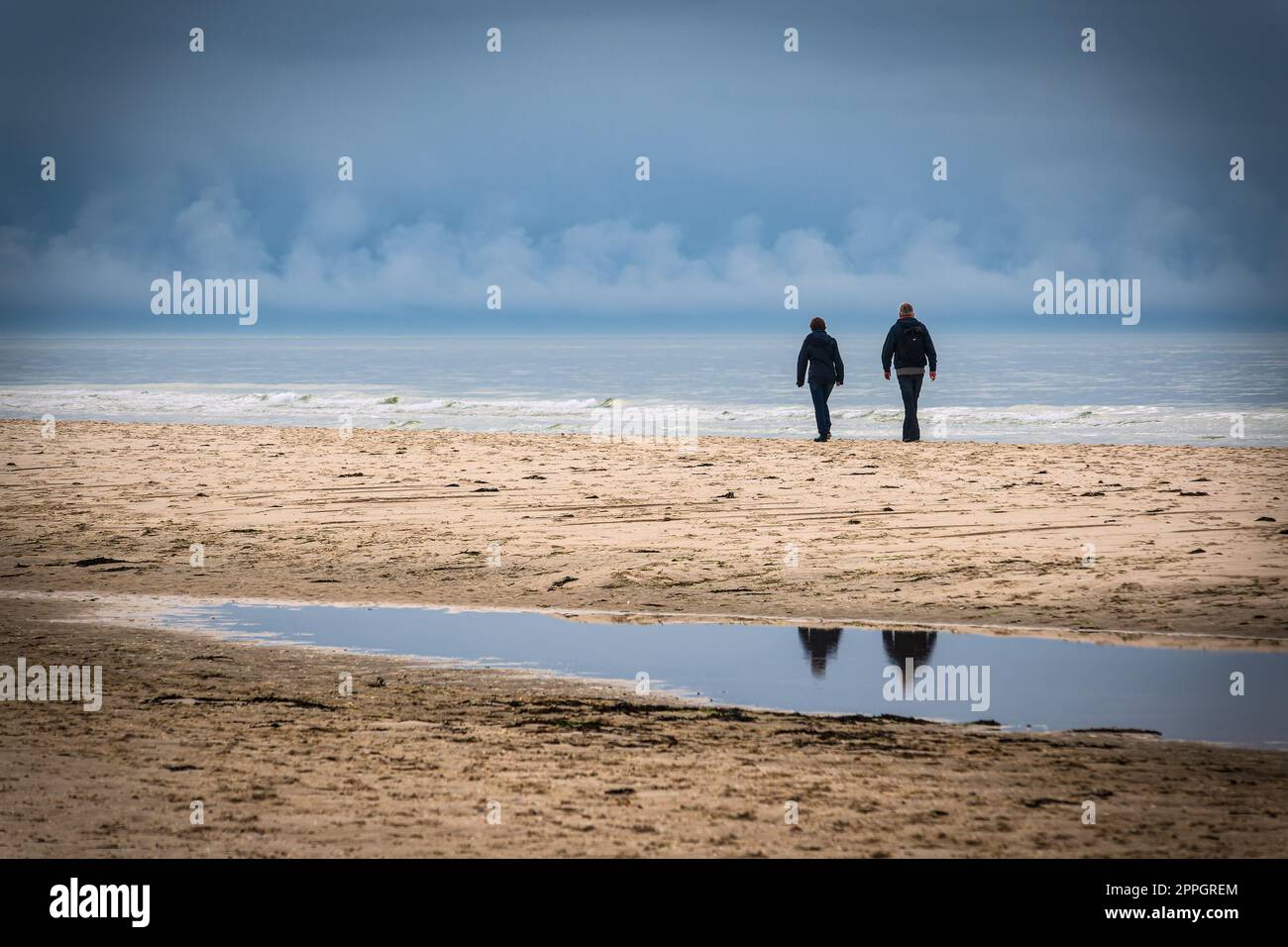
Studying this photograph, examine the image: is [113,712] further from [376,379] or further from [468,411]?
[376,379]

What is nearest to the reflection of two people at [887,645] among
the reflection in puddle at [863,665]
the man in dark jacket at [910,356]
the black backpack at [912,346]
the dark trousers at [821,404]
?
the reflection in puddle at [863,665]

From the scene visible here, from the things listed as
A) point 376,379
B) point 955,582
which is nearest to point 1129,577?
point 955,582

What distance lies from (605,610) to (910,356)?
448 inches

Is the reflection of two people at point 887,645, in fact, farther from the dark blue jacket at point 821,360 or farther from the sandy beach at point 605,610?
the dark blue jacket at point 821,360

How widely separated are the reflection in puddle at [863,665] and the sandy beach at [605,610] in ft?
1.24

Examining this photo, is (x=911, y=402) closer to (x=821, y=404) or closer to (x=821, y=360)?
(x=821, y=404)

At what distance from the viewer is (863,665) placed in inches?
356

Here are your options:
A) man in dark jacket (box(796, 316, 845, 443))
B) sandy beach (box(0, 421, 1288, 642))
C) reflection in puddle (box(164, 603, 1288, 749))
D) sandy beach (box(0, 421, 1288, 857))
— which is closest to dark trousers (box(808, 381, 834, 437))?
man in dark jacket (box(796, 316, 845, 443))

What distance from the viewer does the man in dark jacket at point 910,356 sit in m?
21.0

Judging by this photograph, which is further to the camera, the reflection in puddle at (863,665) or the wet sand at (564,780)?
the reflection in puddle at (863,665)

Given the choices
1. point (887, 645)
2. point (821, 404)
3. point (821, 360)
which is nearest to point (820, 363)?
point (821, 360)

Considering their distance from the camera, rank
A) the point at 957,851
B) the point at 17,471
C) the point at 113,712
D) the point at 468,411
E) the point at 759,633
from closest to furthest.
Result: the point at 957,851 → the point at 113,712 → the point at 759,633 → the point at 17,471 → the point at 468,411
